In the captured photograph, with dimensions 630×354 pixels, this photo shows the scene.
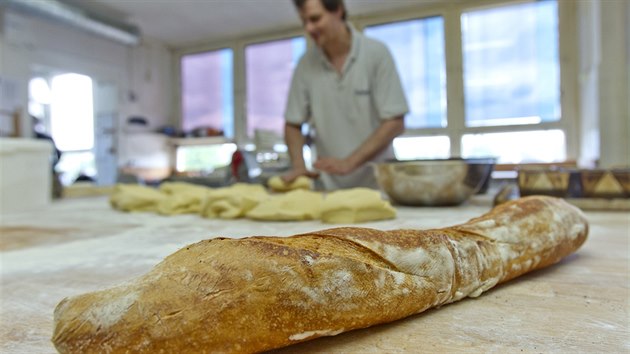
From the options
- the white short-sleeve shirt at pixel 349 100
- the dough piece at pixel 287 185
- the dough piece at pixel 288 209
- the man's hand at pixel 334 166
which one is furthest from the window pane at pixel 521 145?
the dough piece at pixel 288 209

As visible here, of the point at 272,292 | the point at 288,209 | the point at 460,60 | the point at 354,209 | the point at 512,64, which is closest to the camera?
the point at 272,292

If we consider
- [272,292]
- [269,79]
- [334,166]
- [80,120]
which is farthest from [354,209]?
[80,120]

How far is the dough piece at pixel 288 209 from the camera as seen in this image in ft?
3.89

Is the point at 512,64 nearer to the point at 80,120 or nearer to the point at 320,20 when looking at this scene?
the point at 320,20

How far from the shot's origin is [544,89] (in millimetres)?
5188

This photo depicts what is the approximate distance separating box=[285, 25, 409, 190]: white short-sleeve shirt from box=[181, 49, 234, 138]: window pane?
15.6 ft

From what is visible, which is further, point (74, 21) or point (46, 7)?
point (74, 21)

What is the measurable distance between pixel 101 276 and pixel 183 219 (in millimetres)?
623

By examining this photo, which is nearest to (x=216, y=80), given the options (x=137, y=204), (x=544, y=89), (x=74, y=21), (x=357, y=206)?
(x=74, y=21)

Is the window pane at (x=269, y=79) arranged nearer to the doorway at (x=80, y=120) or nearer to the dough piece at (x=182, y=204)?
the doorway at (x=80, y=120)

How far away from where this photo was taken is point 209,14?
5793 millimetres

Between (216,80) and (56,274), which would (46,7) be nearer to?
(216,80)

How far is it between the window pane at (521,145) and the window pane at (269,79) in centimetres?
289

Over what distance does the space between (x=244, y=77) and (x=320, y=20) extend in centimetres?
486
